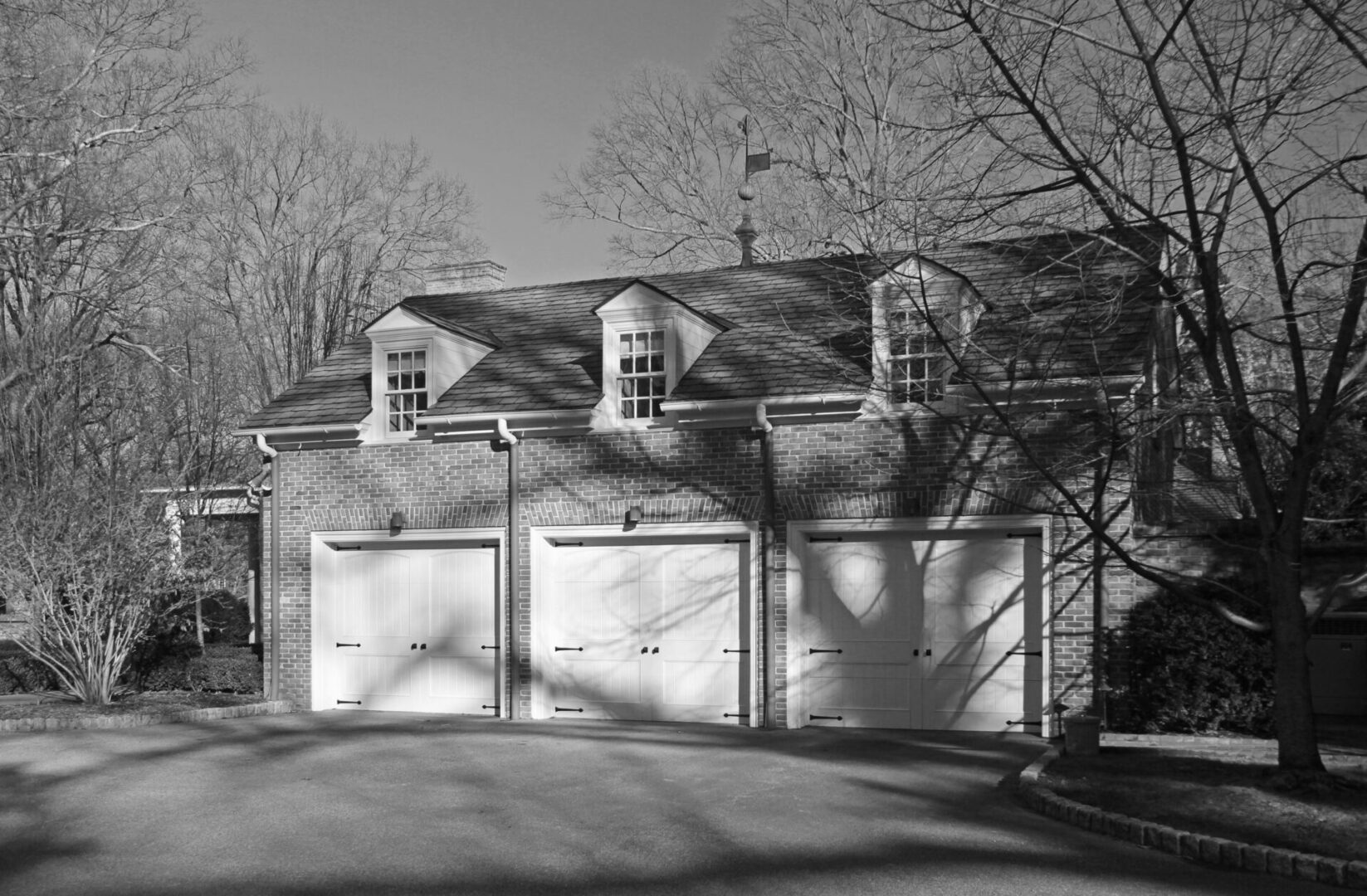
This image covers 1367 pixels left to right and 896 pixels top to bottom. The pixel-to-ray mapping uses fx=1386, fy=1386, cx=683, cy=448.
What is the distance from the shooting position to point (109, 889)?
828 centimetres

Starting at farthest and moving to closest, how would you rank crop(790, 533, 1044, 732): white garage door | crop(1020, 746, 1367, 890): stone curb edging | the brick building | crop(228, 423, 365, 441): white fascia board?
1. crop(228, 423, 365, 441): white fascia board
2. crop(790, 533, 1044, 732): white garage door
3. the brick building
4. crop(1020, 746, 1367, 890): stone curb edging

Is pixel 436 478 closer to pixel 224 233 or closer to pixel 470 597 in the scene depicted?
pixel 470 597

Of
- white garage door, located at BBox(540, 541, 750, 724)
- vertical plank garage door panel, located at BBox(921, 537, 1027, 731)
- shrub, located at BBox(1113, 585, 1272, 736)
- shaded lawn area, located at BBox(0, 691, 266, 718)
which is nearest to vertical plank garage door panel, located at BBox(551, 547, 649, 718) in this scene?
white garage door, located at BBox(540, 541, 750, 724)

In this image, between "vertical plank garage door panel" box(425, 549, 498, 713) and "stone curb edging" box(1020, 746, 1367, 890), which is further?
"vertical plank garage door panel" box(425, 549, 498, 713)

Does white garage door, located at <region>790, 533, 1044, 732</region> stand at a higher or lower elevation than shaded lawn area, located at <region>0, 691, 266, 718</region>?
higher

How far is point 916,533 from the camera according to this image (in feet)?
51.2

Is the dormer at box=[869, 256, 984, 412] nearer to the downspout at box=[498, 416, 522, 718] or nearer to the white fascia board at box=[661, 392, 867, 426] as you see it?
the white fascia board at box=[661, 392, 867, 426]

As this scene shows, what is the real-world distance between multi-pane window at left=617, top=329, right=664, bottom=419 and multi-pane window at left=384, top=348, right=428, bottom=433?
9.23 ft

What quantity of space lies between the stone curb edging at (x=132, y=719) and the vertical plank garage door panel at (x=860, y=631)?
715 centimetres

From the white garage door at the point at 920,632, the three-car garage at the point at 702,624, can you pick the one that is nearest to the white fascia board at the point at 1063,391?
the three-car garage at the point at 702,624

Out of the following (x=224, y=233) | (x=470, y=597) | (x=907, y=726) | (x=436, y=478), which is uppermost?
(x=224, y=233)

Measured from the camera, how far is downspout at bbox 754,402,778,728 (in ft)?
52.4

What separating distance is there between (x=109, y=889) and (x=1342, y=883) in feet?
23.9

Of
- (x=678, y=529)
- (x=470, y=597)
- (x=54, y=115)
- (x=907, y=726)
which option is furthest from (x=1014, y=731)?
(x=54, y=115)
